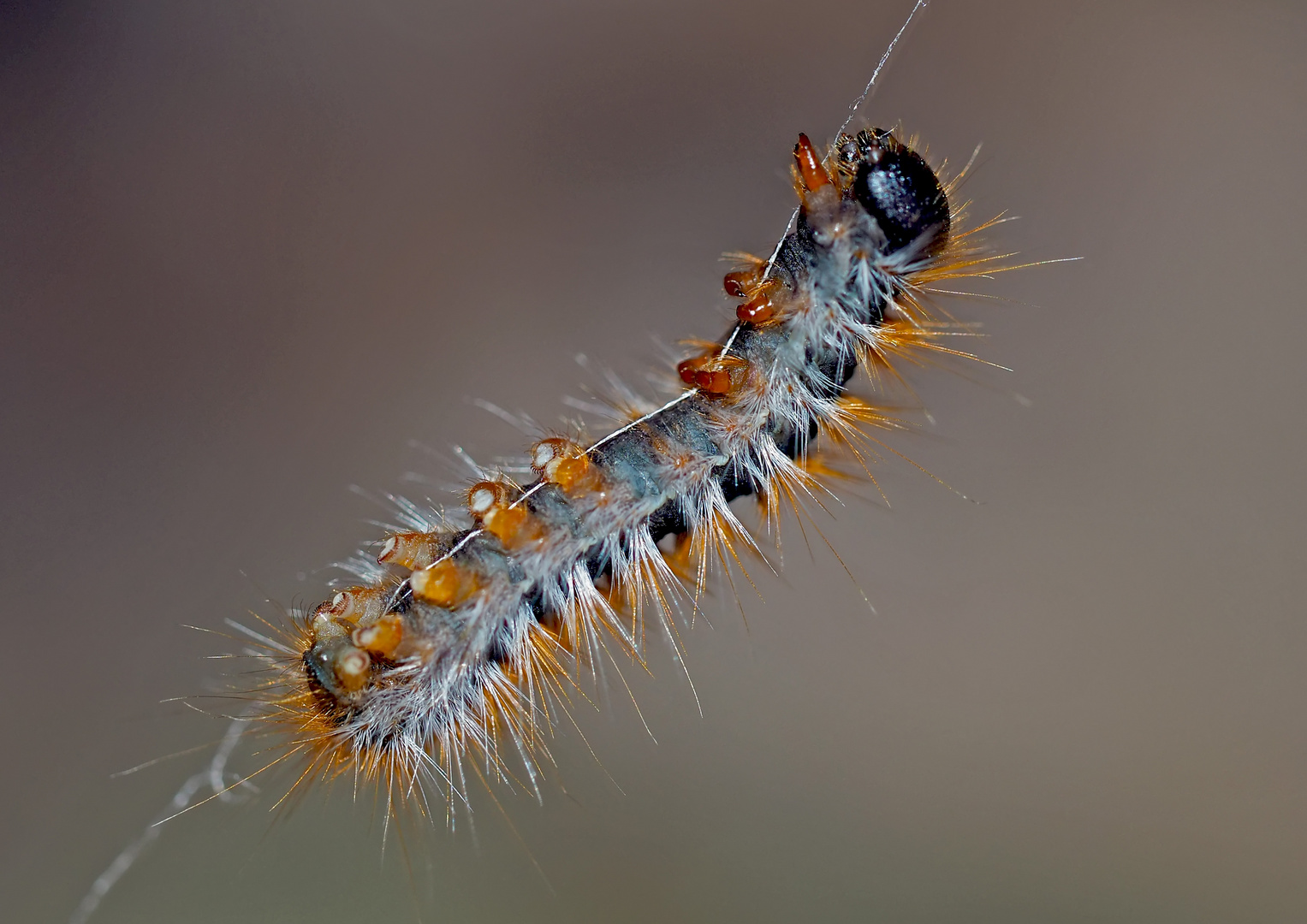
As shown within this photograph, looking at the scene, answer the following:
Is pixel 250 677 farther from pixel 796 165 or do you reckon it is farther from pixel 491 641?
pixel 796 165

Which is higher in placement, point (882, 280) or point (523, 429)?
point (523, 429)

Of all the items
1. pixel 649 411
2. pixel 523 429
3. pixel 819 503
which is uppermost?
pixel 523 429

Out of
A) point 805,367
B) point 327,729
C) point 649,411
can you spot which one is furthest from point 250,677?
point 805,367

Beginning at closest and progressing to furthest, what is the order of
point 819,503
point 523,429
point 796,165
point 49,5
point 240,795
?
point 796,165
point 819,503
point 240,795
point 523,429
point 49,5

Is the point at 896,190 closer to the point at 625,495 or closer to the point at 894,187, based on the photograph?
the point at 894,187

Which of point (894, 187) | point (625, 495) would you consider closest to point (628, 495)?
point (625, 495)

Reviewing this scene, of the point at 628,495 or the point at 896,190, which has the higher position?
the point at 896,190
